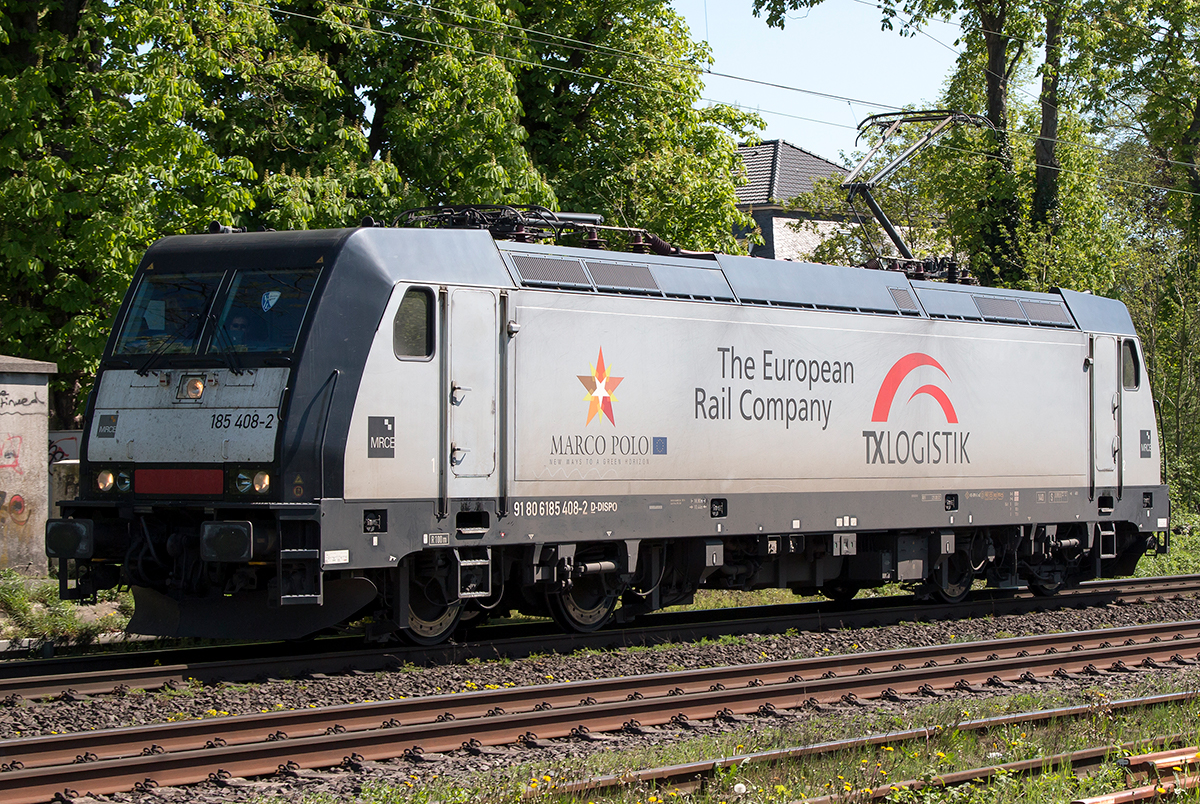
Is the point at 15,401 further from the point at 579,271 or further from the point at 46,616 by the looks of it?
the point at 579,271

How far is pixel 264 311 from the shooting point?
10000mm

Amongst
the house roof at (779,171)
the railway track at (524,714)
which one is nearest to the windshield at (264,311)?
the railway track at (524,714)

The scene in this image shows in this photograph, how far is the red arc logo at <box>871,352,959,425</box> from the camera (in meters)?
13.4

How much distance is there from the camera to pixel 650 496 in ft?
37.7

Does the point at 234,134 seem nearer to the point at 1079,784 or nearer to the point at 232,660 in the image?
the point at 232,660

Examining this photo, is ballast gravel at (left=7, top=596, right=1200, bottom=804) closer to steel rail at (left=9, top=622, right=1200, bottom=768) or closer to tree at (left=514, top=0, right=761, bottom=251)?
steel rail at (left=9, top=622, right=1200, bottom=768)

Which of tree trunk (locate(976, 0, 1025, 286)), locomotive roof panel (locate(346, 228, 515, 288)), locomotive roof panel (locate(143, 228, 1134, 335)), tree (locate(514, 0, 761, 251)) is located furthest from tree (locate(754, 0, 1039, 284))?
locomotive roof panel (locate(346, 228, 515, 288))

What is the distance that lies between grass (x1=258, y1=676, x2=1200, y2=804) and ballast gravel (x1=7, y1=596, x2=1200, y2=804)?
208 millimetres

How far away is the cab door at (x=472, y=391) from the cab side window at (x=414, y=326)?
195 millimetres

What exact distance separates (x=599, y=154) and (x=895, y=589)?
9.10 meters

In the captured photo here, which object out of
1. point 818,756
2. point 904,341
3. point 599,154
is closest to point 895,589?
point 904,341

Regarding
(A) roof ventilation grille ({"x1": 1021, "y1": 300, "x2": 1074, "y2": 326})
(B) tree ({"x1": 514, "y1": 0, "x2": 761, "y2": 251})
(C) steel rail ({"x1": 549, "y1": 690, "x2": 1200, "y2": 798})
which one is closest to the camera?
(C) steel rail ({"x1": 549, "y1": 690, "x2": 1200, "y2": 798})

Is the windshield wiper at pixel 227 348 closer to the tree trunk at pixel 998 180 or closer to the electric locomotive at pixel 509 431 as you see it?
the electric locomotive at pixel 509 431

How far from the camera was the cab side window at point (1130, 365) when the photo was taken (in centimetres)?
1612
